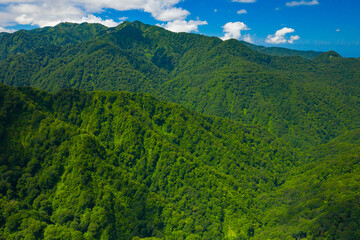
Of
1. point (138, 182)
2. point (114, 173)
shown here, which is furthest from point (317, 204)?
point (114, 173)

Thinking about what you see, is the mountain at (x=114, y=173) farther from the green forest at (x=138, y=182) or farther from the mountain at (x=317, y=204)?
the mountain at (x=317, y=204)

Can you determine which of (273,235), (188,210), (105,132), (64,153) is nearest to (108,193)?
(64,153)

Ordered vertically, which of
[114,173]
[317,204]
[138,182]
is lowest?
[317,204]

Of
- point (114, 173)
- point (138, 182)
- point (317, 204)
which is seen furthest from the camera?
point (138, 182)

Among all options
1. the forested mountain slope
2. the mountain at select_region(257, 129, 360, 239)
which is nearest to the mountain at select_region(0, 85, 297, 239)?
the forested mountain slope

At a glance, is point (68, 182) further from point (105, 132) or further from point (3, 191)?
point (105, 132)

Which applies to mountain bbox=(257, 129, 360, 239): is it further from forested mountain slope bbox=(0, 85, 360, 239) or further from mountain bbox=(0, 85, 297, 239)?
mountain bbox=(0, 85, 297, 239)

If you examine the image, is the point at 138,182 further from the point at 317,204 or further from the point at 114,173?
the point at 317,204

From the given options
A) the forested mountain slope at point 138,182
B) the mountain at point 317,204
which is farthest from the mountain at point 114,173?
the mountain at point 317,204
